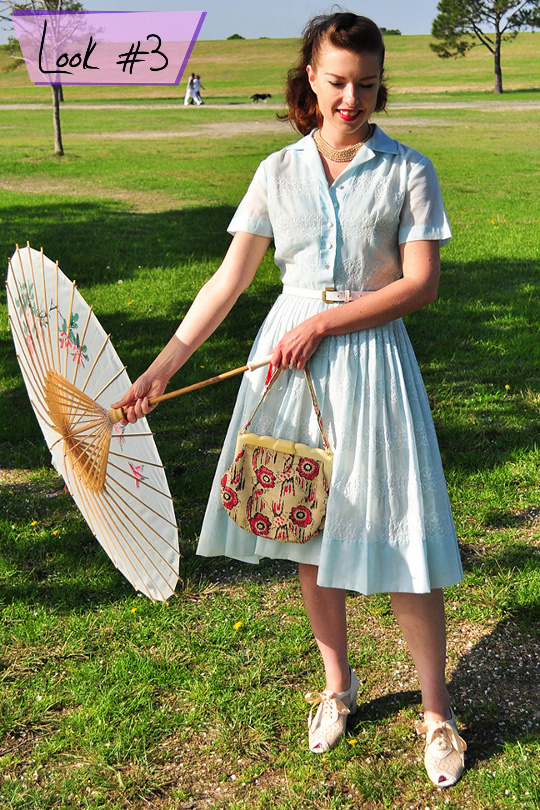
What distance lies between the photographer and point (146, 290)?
795 centimetres

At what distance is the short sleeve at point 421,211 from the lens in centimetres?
228

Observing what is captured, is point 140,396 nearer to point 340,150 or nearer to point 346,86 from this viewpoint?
point 340,150

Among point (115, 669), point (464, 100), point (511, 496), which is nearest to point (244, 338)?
point (511, 496)

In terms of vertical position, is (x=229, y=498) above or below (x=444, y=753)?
above

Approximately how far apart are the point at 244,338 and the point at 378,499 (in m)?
4.36

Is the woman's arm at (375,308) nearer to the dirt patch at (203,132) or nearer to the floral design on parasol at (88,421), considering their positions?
the floral design on parasol at (88,421)

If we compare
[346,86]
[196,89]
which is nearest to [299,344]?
[346,86]

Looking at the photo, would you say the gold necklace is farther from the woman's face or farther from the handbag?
the handbag

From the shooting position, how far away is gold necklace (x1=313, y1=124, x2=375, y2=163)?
7.73ft

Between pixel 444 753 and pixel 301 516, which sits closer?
pixel 301 516

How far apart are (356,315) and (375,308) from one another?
55 millimetres

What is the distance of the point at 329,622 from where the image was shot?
2.71 m

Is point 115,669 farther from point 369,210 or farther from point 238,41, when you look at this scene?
point 238,41

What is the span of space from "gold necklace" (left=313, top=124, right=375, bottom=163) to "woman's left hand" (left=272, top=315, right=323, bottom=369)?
0.47 metres
